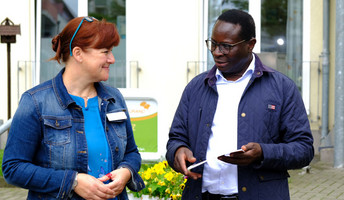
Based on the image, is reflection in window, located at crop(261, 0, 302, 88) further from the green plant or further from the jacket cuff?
the jacket cuff

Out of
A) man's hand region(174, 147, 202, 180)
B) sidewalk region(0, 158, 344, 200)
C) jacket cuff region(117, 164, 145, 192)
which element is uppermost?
man's hand region(174, 147, 202, 180)

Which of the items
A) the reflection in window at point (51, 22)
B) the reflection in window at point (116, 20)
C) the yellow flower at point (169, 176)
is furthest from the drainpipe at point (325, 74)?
the yellow flower at point (169, 176)

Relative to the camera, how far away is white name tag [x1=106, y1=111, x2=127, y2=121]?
3210 millimetres

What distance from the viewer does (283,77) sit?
131 inches

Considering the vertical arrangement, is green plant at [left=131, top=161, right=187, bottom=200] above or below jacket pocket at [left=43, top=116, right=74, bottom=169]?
below

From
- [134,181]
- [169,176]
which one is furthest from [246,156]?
[169,176]

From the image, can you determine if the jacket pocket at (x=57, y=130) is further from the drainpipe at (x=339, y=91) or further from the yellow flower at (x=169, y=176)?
the drainpipe at (x=339, y=91)

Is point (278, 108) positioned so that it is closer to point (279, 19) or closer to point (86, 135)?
point (86, 135)

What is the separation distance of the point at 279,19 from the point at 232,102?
27.2 feet

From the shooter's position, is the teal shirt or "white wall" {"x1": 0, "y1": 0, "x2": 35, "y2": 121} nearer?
the teal shirt

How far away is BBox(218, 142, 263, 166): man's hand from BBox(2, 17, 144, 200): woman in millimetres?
540

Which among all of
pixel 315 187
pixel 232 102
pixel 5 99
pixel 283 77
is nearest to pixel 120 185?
pixel 232 102

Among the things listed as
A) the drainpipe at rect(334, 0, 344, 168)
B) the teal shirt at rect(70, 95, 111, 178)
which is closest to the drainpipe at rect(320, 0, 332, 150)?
the drainpipe at rect(334, 0, 344, 168)

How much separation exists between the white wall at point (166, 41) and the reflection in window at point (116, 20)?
30cm
